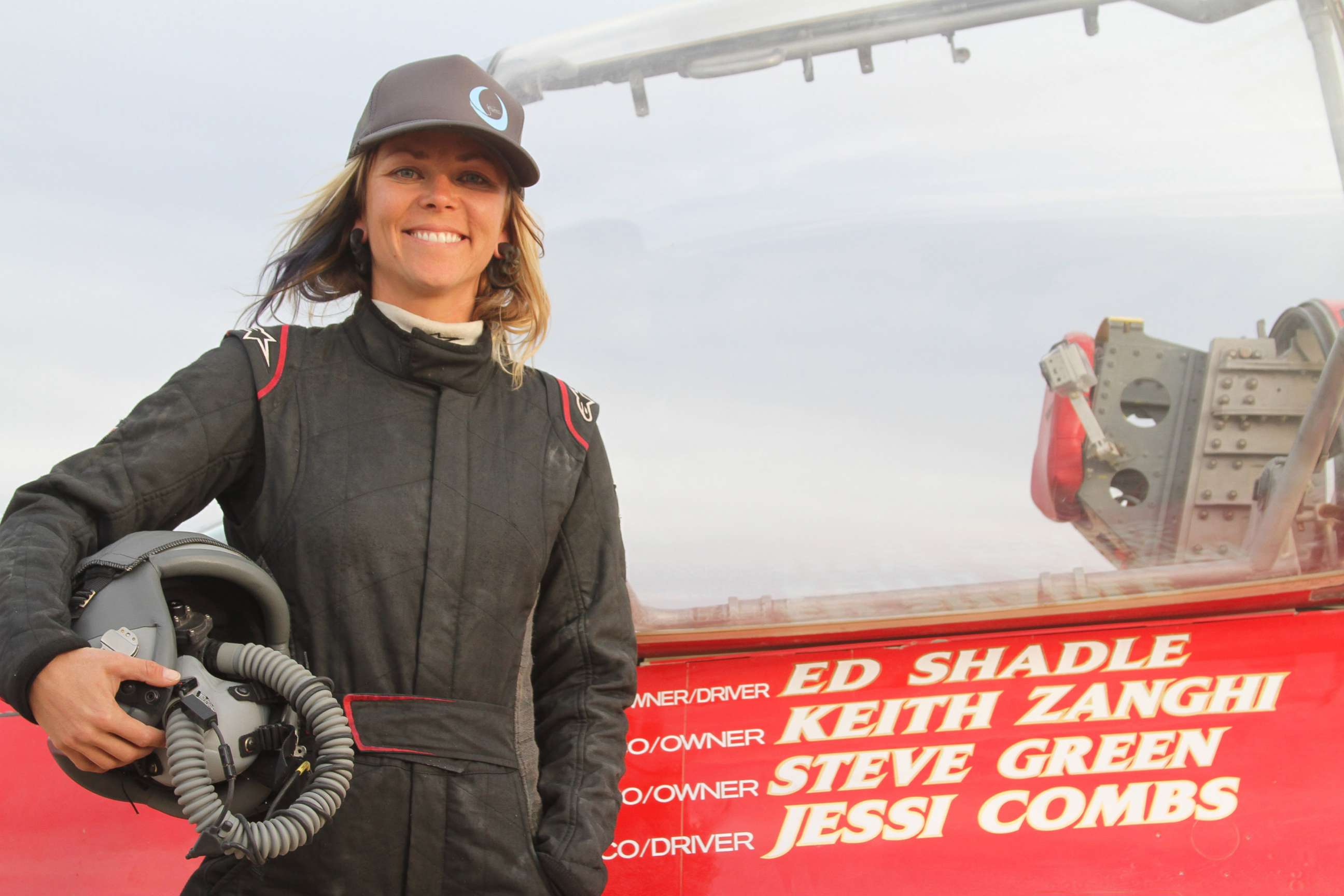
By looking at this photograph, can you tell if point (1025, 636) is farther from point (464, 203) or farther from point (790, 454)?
point (464, 203)

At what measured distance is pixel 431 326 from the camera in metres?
1.65

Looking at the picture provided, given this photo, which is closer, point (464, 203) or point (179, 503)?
point (179, 503)

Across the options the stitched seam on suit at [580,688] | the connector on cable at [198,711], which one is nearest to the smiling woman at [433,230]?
the stitched seam on suit at [580,688]

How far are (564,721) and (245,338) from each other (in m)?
0.68

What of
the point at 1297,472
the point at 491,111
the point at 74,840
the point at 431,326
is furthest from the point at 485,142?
the point at 1297,472

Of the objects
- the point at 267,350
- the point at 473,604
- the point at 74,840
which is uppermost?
the point at 267,350

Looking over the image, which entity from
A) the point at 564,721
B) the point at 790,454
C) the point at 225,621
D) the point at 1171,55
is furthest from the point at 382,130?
the point at 1171,55

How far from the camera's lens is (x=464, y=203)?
167cm

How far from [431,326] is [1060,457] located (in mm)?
1443

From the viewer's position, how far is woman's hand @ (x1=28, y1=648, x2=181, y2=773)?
121cm

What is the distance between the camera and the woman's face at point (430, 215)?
A: 5.38ft

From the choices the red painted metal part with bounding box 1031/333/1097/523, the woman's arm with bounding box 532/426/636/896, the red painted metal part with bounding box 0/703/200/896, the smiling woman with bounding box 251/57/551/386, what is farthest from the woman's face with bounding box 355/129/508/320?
the red painted metal part with bounding box 1031/333/1097/523

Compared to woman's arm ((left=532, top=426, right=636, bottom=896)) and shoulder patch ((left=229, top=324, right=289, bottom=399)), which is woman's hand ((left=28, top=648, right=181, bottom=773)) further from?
woman's arm ((left=532, top=426, right=636, bottom=896))

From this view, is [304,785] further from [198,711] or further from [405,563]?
[405,563]
